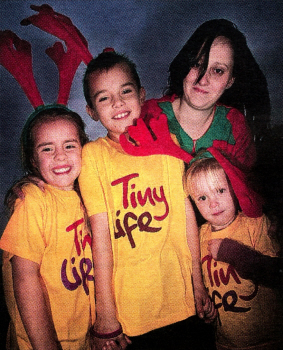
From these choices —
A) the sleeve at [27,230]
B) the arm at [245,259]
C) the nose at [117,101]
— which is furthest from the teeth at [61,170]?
the arm at [245,259]

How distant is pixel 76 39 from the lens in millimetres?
1311

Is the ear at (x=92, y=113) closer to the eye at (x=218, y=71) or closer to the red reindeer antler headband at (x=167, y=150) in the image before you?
the red reindeer antler headband at (x=167, y=150)

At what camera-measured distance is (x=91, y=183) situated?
125cm

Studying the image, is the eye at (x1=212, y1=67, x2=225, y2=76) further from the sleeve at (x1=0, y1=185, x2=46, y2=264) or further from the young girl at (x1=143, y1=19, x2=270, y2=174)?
the sleeve at (x1=0, y1=185, x2=46, y2=264)

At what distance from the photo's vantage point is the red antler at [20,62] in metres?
1.30

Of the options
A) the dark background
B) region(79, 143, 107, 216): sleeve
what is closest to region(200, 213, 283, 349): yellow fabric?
the dark background

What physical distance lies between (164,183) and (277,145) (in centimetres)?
55

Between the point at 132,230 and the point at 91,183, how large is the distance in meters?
0.26

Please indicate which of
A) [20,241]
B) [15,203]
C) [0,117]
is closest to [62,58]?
[0,117]

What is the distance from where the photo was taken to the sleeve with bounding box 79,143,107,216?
1.24 m

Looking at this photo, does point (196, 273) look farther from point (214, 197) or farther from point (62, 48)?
point (62, 48)

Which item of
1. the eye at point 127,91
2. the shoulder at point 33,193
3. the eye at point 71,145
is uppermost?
the eye at point 127,91

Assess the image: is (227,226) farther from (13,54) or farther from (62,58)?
(13,54)

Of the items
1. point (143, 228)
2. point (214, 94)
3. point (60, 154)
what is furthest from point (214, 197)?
point (60, 154)
